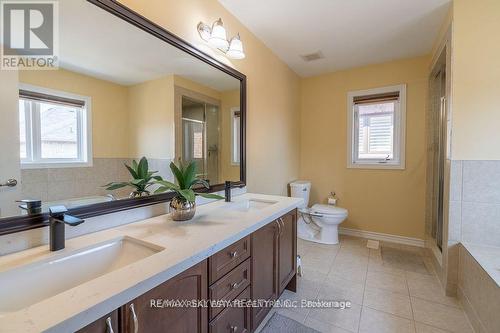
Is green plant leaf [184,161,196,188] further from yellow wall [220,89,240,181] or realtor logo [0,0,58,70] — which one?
realtor logo [0,0,58,70]

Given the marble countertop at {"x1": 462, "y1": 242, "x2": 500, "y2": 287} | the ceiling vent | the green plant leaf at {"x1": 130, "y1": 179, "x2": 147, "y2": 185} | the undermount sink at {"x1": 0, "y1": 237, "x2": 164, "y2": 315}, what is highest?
the ceiling vent

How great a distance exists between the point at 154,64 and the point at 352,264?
2.57m

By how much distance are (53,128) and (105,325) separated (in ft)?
2.78

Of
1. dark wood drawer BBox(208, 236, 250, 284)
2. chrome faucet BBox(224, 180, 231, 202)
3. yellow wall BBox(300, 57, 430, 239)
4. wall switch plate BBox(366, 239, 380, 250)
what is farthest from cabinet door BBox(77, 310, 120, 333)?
yellow wall BBox(300, 57, 430, 239)

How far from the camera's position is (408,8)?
1966 mm

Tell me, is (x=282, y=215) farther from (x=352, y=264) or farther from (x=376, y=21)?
(x=376, y=21)

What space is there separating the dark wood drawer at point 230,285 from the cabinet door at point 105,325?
0.42 metres

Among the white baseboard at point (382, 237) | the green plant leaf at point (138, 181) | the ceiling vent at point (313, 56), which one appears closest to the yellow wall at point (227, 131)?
the green plant leaf at point (138, 181)

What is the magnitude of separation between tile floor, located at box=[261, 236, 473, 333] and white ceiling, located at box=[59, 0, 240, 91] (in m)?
1.91

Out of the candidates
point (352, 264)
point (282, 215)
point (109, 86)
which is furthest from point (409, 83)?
point (109, 86)

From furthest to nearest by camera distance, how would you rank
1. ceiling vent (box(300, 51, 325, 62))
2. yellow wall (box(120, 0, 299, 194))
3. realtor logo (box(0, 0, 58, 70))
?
1. ceiling vent (box(300, 51, 325, 62))
2. yellow wall (box(120, 0, 299, 194))
3. realtor logo (box(0, 0, 58, 70))

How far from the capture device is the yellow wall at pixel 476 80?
176 centimetres

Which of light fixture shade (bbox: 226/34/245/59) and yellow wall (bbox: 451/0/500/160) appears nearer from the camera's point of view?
yellow wall (bbox: 451/0/500/160)

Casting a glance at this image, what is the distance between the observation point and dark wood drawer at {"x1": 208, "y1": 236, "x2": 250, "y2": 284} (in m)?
1.02
